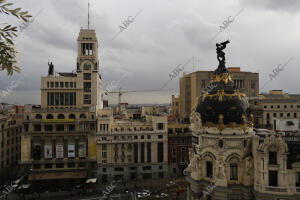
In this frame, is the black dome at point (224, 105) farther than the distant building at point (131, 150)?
No

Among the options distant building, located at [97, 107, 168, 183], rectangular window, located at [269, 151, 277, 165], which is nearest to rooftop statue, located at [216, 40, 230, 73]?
rectangular window, located at [269, 151, 277, 165]

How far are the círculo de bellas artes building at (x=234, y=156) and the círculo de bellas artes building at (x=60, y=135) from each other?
168 ft

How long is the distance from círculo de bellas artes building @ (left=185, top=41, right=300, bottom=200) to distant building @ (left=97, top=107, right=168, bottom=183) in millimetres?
45872

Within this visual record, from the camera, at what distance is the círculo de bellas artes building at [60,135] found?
8494cm

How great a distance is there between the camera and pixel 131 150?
9131 centimetres

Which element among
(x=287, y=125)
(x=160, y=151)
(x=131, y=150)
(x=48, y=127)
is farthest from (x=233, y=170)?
(x=48, y=127)

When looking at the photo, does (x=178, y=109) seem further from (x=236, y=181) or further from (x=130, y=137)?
(x=236, y=181)

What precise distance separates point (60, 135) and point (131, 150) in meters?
25.0

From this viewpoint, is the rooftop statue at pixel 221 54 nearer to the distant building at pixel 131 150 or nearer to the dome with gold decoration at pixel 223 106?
the dome with gold decoration at pixel 223 106

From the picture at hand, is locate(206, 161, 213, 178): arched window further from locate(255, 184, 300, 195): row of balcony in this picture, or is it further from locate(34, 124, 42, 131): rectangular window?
locate(34, 124, 42, 131): rectangular window

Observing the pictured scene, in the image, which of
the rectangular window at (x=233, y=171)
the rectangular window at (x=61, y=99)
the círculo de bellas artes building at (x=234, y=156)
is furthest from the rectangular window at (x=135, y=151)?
the rectangular window at (x=233, y=171)

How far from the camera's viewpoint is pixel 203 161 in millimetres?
44344

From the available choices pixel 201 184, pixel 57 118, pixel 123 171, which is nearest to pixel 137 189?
pixel 123 171

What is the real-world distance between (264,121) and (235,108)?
70.2m
